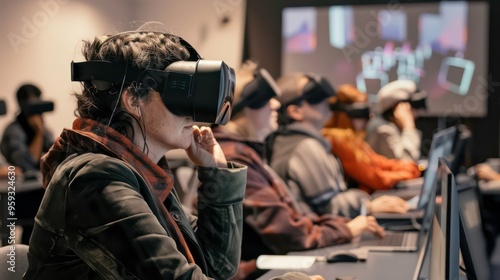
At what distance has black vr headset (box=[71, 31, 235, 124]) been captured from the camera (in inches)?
55.5

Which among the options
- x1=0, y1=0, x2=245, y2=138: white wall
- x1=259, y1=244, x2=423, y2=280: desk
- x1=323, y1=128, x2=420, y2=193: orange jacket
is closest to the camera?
x1=259, y1=244, x2=423, y2=280: desk

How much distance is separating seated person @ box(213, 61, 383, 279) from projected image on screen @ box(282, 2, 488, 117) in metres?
5.43

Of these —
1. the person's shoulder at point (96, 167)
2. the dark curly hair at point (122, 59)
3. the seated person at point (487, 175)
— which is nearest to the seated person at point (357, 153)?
the seated person at point (487, 175)

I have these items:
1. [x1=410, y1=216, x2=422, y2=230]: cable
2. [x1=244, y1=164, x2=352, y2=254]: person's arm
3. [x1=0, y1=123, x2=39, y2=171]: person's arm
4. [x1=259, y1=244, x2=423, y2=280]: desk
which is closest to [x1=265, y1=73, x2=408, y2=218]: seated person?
[x1=410, y1=216, x2=422, y2=230]: cable

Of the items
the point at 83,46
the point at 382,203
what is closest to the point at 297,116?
the point at 382,203

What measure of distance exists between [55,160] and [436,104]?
729 centimetres

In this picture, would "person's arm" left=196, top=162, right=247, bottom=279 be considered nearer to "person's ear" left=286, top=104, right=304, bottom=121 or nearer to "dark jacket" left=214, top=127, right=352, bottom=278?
"dark jacket" left=214, top=127, right=352, bottom=278

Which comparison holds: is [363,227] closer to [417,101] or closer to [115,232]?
[115,232]

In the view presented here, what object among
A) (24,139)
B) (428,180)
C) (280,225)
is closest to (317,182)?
(428,180)

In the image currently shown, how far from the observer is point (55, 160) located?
4.68 ft

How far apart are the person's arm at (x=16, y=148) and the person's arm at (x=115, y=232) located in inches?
142

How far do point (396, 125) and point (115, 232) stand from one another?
5190mm

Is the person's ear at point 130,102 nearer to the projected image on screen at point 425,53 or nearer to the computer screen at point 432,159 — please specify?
the computer screen at point 432,159

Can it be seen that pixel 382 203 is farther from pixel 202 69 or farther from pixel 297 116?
pixel 202 69
